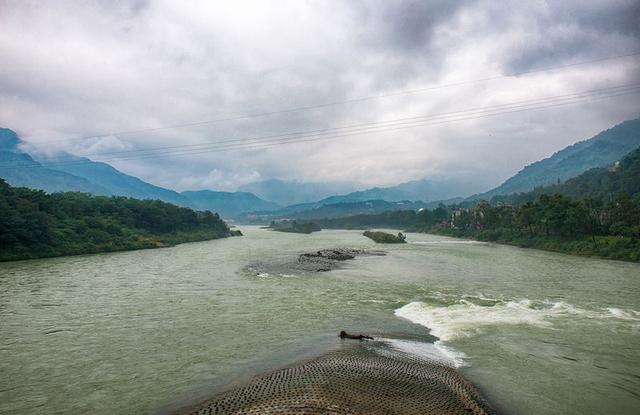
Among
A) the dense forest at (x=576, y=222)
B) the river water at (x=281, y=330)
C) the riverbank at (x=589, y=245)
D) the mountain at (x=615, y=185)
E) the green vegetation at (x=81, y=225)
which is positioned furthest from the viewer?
the mountain at (x=615, y=185)

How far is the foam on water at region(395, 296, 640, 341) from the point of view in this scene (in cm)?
1686

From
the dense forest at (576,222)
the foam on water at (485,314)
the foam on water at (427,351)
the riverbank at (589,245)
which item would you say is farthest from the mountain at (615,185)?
the foam on water at (427,351)

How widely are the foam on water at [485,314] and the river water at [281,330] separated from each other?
0.09m

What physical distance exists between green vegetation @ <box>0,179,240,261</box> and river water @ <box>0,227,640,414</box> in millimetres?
10324

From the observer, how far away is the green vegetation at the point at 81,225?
40656 millimetres

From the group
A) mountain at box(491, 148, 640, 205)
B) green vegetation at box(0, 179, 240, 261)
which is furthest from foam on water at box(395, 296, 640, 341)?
mountain at box(491, 148, 640, 205)

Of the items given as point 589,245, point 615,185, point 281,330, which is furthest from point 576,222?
point 281,330

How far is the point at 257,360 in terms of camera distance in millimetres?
12609

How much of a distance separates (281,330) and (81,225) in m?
46.6

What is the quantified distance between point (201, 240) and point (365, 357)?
73385 mm

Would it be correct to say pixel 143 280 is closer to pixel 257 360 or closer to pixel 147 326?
pixel 147 326

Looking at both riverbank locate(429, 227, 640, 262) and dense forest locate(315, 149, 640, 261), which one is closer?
riverbank locate(429, 227, 640, 262)

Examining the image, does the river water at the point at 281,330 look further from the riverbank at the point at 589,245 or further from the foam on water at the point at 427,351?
the riverbank at the point at 589,245

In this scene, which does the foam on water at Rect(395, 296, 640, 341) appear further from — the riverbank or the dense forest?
the dense forest
